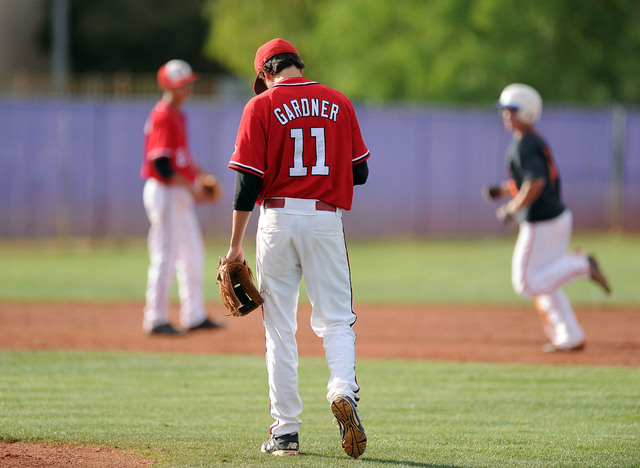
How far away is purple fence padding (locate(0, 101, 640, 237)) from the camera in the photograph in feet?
60.1

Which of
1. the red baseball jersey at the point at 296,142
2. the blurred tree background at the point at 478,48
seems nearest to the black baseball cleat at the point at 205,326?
the red baseball jersey at the point at 296,142

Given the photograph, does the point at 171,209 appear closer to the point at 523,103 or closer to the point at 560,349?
the point at 523,103

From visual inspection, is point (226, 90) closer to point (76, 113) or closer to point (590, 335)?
point (76, 113)

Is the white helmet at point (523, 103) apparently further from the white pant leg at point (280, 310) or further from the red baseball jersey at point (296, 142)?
the white pant leg at point (280, 310)

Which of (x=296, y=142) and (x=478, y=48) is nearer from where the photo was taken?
(x=296, y=142)

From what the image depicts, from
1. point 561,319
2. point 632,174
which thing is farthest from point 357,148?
point 632,174

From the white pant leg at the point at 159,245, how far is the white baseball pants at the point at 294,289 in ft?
13.5

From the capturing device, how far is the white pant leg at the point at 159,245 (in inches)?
348

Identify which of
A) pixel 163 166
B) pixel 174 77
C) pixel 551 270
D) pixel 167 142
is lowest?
pixel 551 270

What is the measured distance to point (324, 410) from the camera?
6039 mm

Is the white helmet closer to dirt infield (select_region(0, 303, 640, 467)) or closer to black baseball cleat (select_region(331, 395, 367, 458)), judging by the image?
dirt infield (select_region(0, 303, 640, 467))

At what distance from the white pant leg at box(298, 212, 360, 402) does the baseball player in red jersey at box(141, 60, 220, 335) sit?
4.17 m

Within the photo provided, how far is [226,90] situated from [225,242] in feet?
33.0

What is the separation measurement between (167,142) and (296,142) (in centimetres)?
412
